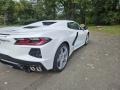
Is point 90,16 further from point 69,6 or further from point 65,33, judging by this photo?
point 65,33

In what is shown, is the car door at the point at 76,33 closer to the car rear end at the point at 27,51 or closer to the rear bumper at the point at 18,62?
the car rear end at the point at 27,51

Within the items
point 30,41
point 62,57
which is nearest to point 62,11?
point 62,57

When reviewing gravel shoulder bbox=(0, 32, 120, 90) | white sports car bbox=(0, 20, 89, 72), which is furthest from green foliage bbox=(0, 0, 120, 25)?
white sports car bbox=(0, 20, 89, 72)

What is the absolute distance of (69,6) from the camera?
19.5 metres

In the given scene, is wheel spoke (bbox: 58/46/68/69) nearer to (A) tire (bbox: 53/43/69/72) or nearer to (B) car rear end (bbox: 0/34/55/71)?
(A) tire (bbox: 53/43/69/72)

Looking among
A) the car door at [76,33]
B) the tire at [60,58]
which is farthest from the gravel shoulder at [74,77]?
the car door at [76,33]

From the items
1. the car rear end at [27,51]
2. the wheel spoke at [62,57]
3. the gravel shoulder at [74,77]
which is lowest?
the gravel shoulder at [74,77]

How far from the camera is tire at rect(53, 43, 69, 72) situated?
3.82 meters

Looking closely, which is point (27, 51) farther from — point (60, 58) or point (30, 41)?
point (60, 58)

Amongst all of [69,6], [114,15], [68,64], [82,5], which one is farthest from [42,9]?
[68,64]

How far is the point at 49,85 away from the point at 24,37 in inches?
44.3

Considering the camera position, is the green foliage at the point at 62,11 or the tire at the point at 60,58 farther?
the green foliage at the point at 62,11

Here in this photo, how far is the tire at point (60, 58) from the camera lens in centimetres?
382

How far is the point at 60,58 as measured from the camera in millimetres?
4016
